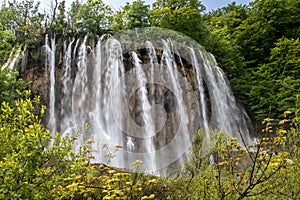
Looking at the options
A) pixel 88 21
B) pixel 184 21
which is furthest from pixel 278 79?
pixel 88 21

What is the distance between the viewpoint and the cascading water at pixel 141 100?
1078 cm

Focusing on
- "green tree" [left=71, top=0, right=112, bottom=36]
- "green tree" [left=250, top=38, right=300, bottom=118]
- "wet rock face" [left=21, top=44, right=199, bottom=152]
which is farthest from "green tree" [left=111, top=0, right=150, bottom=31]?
"green tree" [left=250, top=38, right=300, bottom=118]

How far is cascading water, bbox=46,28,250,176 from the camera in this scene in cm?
1078

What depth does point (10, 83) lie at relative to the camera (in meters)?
8.77

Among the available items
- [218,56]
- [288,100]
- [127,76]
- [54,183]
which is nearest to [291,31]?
[218,56]

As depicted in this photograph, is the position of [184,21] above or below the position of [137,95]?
above

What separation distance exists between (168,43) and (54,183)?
1221cm

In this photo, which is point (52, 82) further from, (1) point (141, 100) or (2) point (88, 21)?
(2) point (88, 21)

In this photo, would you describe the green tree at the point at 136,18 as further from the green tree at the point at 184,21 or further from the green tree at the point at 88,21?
the green tree at the point at 88,21

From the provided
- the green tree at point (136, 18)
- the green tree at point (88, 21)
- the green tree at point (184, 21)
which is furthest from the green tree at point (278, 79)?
the green tree at point (88, 21)

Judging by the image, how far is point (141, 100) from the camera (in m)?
11.6

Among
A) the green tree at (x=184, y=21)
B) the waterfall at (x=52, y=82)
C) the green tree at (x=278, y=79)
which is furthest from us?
the green tree at (x=184, y=21)

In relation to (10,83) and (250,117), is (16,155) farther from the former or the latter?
(250,117)

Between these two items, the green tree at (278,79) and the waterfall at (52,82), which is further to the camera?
the green tree at (278,79)
